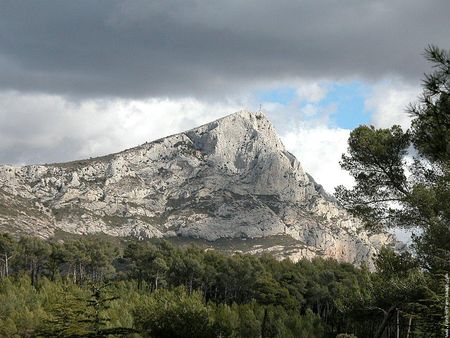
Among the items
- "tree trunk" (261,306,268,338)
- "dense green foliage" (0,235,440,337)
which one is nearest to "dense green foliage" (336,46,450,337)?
"dense green foliage" (0,235,440,337)

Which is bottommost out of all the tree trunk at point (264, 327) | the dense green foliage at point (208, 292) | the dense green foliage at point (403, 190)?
the tree trunk at point (264, 327)

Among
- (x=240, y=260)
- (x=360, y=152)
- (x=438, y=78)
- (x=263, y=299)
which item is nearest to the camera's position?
(x=438, y=78)

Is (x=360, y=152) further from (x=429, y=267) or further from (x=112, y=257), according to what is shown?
(x=112, y=257)

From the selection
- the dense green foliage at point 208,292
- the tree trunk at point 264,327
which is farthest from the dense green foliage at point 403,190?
the tree trunk at point 264,327

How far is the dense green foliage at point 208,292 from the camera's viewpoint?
4478cm

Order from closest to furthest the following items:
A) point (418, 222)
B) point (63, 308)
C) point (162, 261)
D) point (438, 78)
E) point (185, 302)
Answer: point (438, 78)
point (63, 308)
point (418, 222)
point (185, 302)
point (162, 261)

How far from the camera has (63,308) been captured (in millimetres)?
14977

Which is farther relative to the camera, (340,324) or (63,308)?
(340,324)

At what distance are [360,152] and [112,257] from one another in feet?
302

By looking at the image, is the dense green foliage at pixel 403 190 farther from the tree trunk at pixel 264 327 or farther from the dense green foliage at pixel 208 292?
the tree trunk at pixel 264 327

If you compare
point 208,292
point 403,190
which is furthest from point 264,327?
point 208,292

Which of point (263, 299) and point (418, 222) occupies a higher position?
point (418, 222)

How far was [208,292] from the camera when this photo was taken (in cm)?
11694

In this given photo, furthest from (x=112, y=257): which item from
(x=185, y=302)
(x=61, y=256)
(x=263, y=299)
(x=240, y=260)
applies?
(x=185, y=302)
